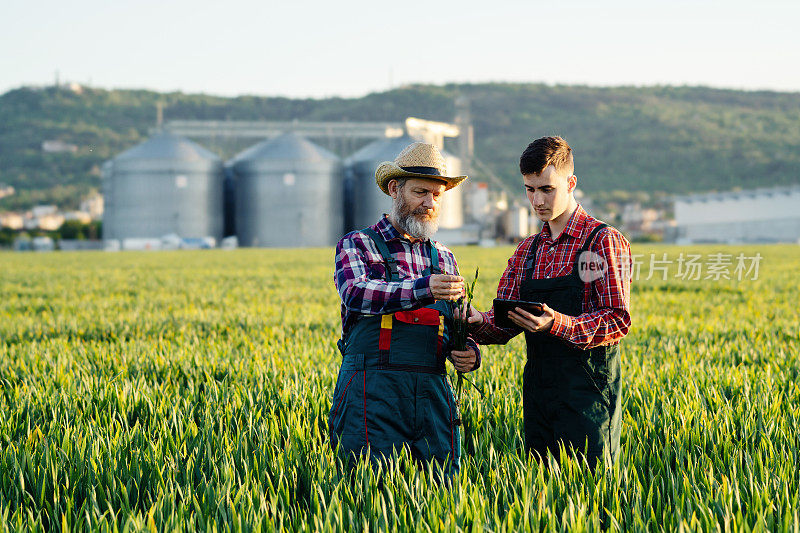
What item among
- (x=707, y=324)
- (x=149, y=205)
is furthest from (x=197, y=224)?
(x=707, y=324)

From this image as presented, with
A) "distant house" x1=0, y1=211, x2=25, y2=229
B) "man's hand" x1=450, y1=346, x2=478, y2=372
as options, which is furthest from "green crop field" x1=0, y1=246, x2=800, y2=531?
"distant house" x1=0, y1=211, x2=25, y2=229

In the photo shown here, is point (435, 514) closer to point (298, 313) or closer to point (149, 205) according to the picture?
point (298, 313)

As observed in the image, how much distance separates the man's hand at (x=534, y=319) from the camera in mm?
2842

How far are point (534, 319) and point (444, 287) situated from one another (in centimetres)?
37

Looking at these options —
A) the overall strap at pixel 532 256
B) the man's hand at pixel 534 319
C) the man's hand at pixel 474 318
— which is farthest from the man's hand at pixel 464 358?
the overall strap at pixel 532 256

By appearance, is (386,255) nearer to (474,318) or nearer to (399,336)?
(399,336)

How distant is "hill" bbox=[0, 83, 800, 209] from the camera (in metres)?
145

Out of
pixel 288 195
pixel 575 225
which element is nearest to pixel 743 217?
pixel 288 195

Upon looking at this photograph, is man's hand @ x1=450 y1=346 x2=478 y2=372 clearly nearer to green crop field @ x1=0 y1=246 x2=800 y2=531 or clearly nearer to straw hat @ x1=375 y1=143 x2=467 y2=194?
green crop field @ x1=0 y1=246 x2=800 y2=531

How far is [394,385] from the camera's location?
10.2 ft

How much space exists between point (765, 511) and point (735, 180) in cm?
15228

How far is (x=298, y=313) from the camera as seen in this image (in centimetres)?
1148

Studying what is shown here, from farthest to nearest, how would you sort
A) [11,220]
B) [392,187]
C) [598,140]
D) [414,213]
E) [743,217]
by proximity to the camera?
[598,140]
[11,220]
[743,217]
[392,187]
[414,213]

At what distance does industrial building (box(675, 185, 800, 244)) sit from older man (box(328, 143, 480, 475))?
7555cm
